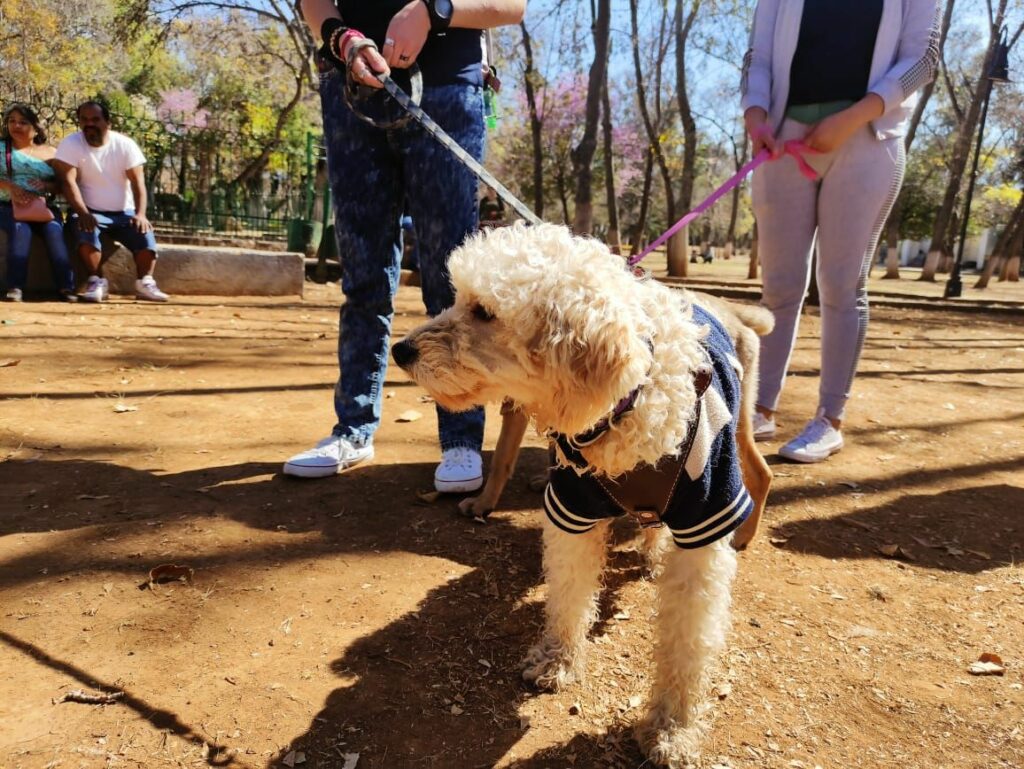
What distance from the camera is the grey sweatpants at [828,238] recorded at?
3.54 meters

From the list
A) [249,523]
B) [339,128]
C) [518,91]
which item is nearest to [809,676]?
[249,523]

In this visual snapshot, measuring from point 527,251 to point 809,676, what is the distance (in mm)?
1625

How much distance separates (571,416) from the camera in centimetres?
178

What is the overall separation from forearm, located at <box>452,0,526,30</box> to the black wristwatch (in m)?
0.03

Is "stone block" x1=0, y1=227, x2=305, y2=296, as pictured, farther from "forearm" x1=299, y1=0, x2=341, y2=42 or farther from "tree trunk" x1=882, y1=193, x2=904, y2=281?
"tree trunk" x1=882, y1=193, x2=904, y2=281

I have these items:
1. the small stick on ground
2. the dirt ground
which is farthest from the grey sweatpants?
the small stick on ground

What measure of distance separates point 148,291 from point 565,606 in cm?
779

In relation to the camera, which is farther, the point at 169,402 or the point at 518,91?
the point at 518,91

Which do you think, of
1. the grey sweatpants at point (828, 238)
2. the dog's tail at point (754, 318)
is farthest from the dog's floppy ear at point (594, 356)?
the grey sweatpants at point (828, 238)

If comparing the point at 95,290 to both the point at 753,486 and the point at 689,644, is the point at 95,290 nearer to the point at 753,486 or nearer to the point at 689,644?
the point at 753,486

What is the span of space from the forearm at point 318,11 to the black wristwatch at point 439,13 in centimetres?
48

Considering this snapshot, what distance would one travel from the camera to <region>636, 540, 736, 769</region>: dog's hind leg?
189cm

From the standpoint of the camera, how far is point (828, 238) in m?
3.70

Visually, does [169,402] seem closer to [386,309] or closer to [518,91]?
[386,309]
